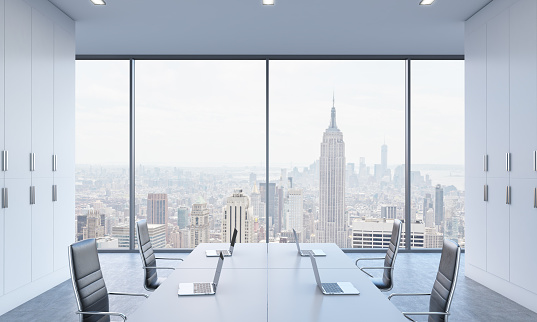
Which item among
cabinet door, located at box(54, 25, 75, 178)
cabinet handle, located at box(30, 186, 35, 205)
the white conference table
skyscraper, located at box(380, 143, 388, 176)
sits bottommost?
the white conference table

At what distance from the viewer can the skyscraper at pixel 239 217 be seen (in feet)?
Result: 26.3

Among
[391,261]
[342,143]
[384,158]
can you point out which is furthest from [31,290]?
[384,158]

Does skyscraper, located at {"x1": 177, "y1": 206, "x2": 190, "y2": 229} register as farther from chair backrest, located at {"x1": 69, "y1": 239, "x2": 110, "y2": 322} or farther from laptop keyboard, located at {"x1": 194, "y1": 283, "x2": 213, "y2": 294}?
laptop keyboard, located at {"x1": 194, "y1": 283, "x2": 213, "y2": 294}

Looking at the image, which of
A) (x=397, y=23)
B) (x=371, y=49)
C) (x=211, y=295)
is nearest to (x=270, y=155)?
(x=371, y=49)

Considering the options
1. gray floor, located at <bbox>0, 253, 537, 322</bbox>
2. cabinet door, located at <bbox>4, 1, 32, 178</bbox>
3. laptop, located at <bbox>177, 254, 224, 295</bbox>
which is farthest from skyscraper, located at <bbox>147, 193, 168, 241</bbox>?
laptop, located at <bbox>177, 254, 224, 295</bbox>

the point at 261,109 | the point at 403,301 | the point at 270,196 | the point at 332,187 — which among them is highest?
the point at 261,109

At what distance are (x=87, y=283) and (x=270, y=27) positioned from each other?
477 centimetres

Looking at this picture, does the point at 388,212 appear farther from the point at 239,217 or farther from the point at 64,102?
the point at 64,102

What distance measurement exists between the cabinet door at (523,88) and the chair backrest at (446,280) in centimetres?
250

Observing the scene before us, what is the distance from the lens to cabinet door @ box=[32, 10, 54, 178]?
527cm

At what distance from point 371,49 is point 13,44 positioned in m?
5.51

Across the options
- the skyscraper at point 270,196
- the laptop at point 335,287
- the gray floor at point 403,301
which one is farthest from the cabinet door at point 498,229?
the skyscraper at point 270,196

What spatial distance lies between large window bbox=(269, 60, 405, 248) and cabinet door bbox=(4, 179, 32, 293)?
4.22 metres

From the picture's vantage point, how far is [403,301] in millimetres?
4930
